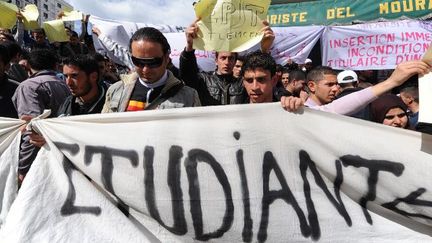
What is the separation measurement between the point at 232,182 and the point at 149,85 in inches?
30.1

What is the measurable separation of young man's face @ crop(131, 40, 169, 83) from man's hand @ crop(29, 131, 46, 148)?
25.3 inches

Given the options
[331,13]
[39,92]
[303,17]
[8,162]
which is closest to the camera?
[8,162]

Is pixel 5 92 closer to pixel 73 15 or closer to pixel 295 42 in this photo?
pixel 73 15

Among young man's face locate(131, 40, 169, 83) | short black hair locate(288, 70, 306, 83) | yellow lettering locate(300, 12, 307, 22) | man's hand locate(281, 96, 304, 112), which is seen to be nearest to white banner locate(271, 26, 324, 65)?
yellow lettering locate(300, 12, 307, 22)

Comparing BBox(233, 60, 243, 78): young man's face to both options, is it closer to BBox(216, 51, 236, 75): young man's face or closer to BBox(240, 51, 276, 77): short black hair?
BBox(216, 51, 236, 75): young man's face

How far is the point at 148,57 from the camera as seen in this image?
2.51 metres

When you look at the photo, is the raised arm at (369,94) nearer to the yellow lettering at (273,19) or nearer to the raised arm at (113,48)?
the raised arm at (113,48)

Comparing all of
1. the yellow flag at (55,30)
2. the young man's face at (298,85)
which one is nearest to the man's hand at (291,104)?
the young man's face at (298,85)

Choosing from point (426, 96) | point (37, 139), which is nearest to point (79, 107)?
point (37, 139)

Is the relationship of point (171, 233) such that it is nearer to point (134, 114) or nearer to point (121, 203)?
point (121, 203)

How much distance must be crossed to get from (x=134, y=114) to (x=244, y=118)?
1.89 feet

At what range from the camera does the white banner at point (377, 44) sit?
22.5 feet

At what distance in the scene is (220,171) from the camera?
7.70 ft

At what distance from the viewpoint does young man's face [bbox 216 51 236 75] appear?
3.44 meters
